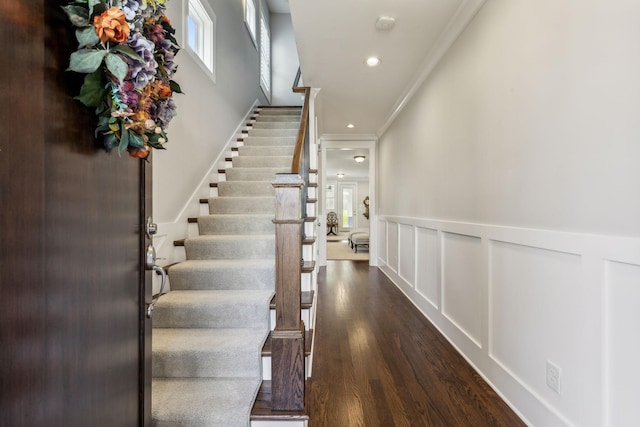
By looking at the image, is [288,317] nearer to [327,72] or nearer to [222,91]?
[327,72]

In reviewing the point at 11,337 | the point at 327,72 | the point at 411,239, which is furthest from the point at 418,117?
the point at 11,337

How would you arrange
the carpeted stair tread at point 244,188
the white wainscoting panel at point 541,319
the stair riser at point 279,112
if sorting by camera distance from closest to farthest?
the white wainscoting panel at point 541,319 < the carpeted stair tread at point 244,188 < the stair riser at point 279,112

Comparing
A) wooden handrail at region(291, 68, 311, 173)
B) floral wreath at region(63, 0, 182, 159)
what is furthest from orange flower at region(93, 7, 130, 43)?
wooden handrail at region(291, 68, 311, 173)

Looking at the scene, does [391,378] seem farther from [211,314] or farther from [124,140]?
[124,140]

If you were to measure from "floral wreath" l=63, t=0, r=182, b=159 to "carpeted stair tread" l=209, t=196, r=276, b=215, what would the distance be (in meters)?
2.04

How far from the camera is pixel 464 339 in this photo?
7.47 ft

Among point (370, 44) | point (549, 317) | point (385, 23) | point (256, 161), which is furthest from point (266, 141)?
point (549, 317)

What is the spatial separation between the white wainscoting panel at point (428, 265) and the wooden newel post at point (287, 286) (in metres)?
1.72

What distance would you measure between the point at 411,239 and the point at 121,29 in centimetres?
342

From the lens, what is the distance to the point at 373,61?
114 inches

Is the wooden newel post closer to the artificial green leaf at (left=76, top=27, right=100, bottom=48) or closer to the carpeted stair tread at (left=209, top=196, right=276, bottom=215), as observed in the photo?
the artificial green leaf at (left=76, top=27, right=100, bottom=48)

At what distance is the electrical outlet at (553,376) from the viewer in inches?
54.6

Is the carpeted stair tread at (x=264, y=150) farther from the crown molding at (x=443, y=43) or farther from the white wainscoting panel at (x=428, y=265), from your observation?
the white wainscoting panel at (x=428, y=265)

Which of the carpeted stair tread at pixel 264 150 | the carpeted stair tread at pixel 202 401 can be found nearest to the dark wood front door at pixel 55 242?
the carpeted stair tread at pixel 202 401
